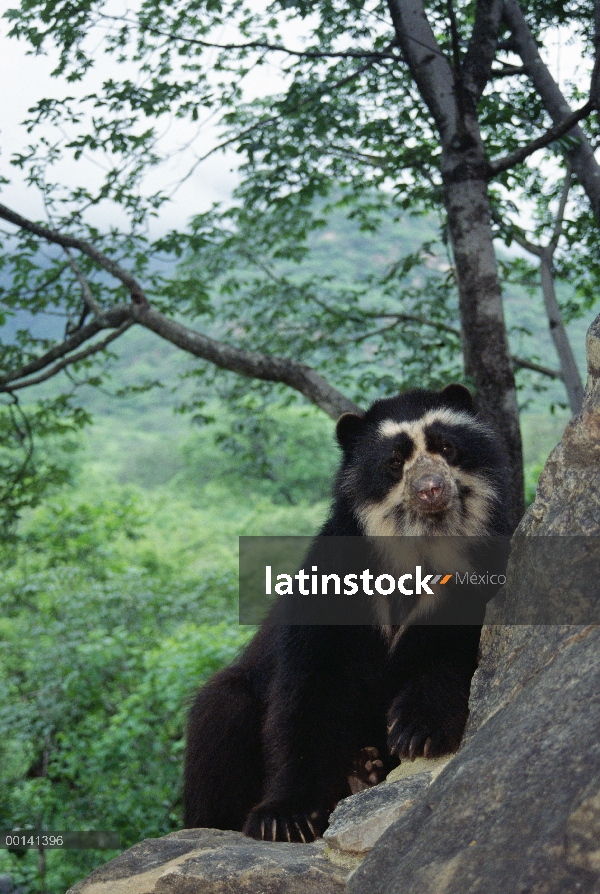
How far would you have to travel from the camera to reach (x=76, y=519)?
1177cm

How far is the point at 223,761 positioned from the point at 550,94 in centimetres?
455

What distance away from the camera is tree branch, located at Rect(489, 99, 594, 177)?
452 centimetres

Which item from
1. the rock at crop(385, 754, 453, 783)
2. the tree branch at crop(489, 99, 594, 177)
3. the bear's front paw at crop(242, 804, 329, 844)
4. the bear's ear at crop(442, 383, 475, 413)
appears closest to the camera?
the rock at crop(385, 754, 453, 783)

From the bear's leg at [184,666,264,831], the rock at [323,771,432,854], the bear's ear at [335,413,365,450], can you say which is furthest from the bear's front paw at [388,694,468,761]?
the bear's ear at [335,413,365,450]

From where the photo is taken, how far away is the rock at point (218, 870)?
219 centimetres

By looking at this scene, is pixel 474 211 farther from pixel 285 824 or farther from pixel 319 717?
pixel 285 824

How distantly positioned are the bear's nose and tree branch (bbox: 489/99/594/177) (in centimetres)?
263

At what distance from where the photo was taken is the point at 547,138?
4672mm

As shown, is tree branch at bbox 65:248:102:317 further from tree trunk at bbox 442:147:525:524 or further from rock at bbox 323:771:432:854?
rock at bbox 323:771:432:854

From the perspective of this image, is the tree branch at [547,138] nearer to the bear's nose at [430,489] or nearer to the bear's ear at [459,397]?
the bear's ear at [459,397]

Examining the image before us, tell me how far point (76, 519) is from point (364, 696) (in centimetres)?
921

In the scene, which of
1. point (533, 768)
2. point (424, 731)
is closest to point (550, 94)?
point (424, 731)

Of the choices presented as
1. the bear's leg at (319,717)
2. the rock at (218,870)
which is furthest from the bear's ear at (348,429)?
the rock at (218,870)

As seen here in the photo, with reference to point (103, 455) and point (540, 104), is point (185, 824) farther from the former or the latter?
point (103, 455)
